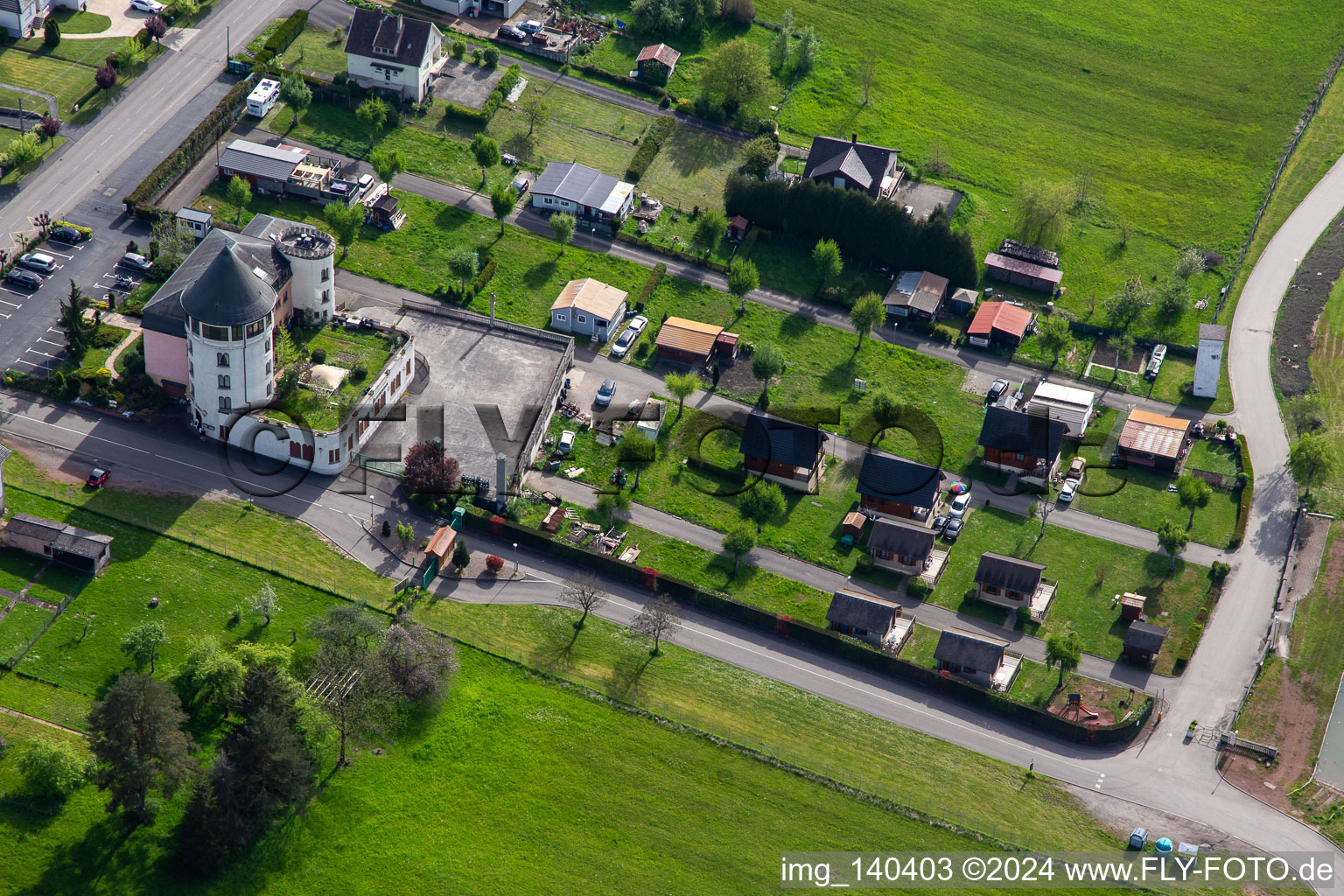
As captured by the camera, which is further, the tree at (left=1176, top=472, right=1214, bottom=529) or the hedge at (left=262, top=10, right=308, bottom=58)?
the hedge at (left=262, top=10, right=308, bottom=58)

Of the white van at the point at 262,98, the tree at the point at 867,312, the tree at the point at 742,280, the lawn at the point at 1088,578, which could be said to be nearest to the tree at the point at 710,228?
the tree at the point at 742,280

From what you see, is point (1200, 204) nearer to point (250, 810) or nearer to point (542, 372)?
point (542, 372)

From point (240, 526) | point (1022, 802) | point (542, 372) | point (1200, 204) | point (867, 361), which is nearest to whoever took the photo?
point (1022, 802)

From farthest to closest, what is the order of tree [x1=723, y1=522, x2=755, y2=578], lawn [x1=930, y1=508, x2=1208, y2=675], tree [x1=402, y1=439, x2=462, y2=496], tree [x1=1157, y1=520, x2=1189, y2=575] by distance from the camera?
tree [x1=1157, y1=520, x2=1189, y2=575] → lawn [x1=930, y1=508, x2=1208, y2=675] → tree [x1=402, y1=439, x2=462, y2=496] → tree [x1=723, y1=522, x2=755, y2=578]

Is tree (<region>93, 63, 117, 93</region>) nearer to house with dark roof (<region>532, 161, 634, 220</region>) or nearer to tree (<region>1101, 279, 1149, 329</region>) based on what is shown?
house with dark roof (<region>532, 161, 634, 220</region>)

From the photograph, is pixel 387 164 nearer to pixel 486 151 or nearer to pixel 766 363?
pixel 486 151

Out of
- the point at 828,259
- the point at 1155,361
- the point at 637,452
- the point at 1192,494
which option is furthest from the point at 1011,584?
the point at 828,259

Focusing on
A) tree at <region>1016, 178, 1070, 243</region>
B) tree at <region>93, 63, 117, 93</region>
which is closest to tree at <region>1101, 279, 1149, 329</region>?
tree at <region>1016, 178, 1070, 243</region>

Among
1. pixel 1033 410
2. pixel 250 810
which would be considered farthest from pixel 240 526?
pixel 1033 410
